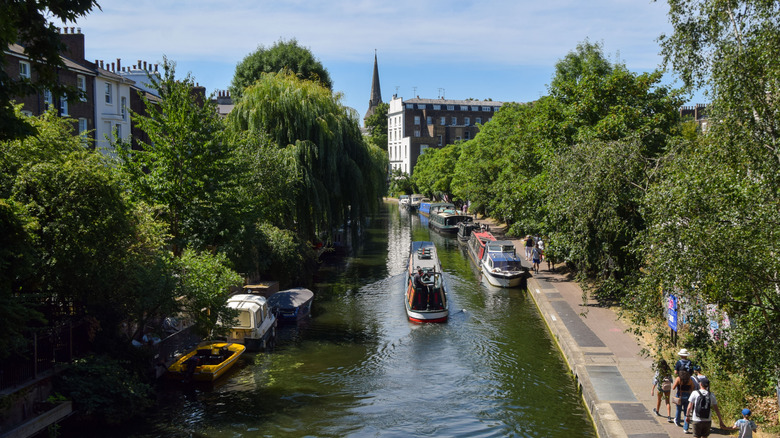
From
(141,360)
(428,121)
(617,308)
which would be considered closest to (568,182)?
(617,308)

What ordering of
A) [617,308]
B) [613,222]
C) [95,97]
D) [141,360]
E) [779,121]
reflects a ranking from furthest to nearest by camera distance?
[95,97] → [617,308] → [613,222] → [141,360] → [779,121]

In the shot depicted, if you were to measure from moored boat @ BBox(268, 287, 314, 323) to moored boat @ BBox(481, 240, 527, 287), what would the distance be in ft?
38.7

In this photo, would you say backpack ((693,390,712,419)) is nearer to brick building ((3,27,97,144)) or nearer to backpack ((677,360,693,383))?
backpack ((677,360,693,383))

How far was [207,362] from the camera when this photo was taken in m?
19.3

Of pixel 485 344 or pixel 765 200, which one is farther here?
pixel 485 344

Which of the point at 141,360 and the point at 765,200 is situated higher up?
the point at 765,200

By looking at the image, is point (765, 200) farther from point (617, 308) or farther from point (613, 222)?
point (617, 308)

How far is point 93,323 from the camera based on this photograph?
16.0m

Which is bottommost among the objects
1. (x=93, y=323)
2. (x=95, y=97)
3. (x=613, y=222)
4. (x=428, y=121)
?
(x=93, y=323)

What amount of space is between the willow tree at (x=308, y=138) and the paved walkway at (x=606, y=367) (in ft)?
40.8

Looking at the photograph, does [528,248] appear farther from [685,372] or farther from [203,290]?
[685,372]

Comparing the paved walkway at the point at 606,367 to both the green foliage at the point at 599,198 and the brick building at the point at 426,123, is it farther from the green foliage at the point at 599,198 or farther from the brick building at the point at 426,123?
the brick building at the point at 426,123

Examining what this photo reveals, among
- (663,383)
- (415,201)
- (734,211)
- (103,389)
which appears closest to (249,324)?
(103,389)

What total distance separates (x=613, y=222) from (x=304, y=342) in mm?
12605
